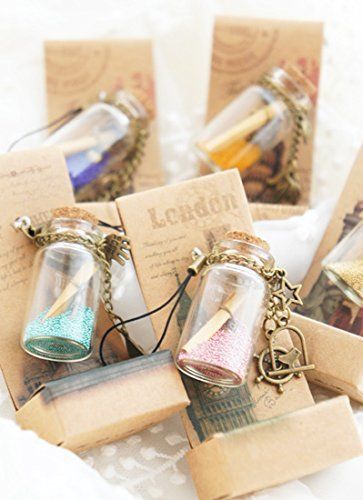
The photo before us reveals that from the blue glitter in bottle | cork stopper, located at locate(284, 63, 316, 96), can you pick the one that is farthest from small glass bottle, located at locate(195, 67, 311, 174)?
the blue glitter in bottle

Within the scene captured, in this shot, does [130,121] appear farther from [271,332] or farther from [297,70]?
[271,332]

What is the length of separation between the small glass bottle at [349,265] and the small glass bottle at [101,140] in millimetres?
531

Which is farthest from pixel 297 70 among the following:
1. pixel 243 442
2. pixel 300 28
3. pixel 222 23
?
pixel 243 442

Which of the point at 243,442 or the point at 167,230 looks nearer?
the point at 243,442

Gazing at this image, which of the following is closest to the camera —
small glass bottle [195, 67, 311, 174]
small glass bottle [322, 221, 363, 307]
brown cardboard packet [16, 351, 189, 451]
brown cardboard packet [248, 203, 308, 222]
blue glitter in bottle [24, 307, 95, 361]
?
brown cardboard packet [16, 351, 189, 451]

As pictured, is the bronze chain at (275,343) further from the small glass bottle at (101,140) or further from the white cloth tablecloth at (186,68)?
the small glass bottle at (101,140)

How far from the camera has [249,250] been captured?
1095 mm

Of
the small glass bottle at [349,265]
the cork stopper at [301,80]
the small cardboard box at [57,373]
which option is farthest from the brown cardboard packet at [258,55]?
the small cardboard box at [57,373]

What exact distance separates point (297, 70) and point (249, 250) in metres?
0.62

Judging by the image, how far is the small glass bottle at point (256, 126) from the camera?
1520 mm

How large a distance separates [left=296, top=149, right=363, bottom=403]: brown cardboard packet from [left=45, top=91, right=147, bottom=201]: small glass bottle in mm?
490

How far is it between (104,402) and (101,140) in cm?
72

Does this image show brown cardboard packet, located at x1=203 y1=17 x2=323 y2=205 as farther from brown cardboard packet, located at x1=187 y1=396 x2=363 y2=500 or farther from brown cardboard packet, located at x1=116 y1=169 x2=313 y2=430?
brown cardboard packet, located at x1=187 y1=396 x2=363 y2=500

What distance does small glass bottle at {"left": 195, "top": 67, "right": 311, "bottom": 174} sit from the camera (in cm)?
152
